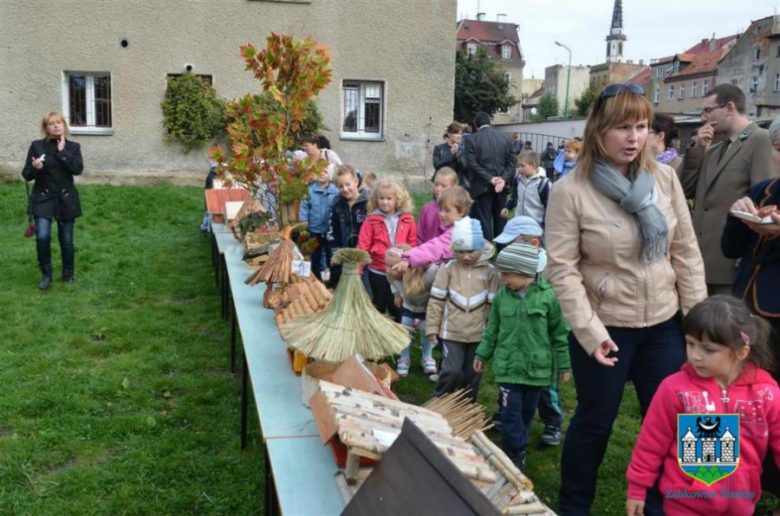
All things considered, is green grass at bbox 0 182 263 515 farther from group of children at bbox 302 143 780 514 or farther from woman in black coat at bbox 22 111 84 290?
group of children at bbox 302 143 780 514

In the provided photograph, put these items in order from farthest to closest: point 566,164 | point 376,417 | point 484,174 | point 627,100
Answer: point 566,164, point 484,174, point 627,100, point 376,417

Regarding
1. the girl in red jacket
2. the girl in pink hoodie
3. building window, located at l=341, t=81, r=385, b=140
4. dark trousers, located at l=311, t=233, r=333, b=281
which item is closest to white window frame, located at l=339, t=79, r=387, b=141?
building window, located at l=341, t=81, r=385, b=140

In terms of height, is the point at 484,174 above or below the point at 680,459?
above

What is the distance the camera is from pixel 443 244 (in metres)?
4.71

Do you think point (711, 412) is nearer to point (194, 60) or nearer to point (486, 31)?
point (194, 60)

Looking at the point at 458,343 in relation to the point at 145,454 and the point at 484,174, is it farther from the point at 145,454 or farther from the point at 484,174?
the point at 484,174

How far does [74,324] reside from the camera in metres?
6.66

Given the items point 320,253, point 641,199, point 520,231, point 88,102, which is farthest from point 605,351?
point 88,102

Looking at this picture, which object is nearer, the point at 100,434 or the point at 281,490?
the point at 281,490

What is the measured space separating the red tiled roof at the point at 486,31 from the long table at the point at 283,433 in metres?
64.6

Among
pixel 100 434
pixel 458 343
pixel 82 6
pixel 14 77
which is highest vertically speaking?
pixel 82 6

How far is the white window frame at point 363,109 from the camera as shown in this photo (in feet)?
53.7

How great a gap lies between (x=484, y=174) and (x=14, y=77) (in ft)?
36.8

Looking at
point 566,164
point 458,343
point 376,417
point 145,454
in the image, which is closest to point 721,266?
→ point 458,343
